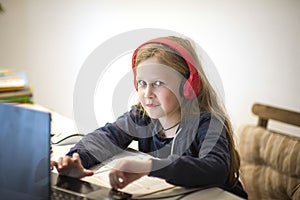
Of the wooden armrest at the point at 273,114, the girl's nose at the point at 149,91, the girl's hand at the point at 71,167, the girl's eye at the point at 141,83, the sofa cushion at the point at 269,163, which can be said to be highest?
the girl's eye at the point at 141,83

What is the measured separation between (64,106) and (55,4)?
22.4 inches

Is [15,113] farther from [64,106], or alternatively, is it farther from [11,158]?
[64,106]

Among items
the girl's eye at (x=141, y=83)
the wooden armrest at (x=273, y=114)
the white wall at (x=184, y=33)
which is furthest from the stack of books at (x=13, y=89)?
the wooden armrest at (x=273, y=114)

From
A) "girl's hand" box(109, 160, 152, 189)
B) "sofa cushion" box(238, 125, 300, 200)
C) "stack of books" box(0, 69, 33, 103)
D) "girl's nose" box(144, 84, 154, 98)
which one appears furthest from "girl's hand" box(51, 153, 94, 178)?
"stack of books" box(0, 69, 33, 103)

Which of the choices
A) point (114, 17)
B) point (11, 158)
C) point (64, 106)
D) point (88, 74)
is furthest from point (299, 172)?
point (64, 106)

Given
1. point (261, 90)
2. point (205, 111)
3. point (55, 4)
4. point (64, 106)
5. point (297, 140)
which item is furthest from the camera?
point (64, 106)

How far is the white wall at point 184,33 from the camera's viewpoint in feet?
5.01

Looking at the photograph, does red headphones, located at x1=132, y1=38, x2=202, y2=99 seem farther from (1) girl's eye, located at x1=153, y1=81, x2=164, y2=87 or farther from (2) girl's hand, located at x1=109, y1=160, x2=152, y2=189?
(2) girl's hand, located at x1=109, y1=160, x2=152, y2=189

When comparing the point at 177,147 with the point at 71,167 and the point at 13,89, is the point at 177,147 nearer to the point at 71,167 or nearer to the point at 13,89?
the point at 71,167

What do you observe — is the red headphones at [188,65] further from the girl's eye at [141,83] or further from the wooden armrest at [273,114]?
the wooden armrest at [273,114]

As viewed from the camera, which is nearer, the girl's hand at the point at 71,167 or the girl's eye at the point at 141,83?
the girl's hand at the point at 71,167

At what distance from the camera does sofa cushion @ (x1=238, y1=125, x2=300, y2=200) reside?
1344mm

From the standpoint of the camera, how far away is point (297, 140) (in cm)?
134

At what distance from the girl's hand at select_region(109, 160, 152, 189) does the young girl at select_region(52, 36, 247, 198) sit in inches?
0.4
